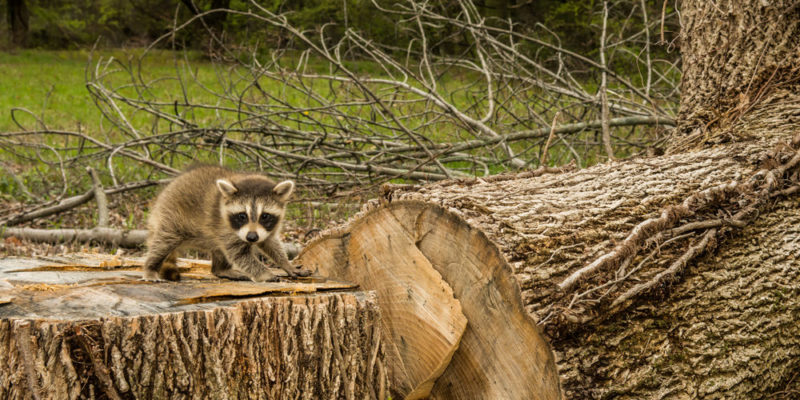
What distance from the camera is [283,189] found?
4531 millimetres

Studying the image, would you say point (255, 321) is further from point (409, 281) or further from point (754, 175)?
point (754, 175)

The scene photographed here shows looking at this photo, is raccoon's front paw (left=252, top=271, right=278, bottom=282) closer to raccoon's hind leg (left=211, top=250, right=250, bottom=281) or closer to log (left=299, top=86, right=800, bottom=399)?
raccoon's hind leg (left=211, top=250, right=250, bottom=281)

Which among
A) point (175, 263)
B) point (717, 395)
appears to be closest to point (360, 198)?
point (175, 263)

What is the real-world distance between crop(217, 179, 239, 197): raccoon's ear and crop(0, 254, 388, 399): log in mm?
688

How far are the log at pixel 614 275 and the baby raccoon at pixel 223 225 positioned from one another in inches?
25.4

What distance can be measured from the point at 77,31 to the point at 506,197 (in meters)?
37.8

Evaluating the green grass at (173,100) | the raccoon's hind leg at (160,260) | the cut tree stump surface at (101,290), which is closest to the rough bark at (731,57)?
the green grass at (173,100)

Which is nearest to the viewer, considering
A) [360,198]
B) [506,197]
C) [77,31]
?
[506,197]

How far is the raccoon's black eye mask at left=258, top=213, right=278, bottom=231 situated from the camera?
4.38 meters

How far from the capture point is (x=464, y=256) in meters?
3.29

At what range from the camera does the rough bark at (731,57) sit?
5.12 m

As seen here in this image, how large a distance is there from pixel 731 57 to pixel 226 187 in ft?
13.1

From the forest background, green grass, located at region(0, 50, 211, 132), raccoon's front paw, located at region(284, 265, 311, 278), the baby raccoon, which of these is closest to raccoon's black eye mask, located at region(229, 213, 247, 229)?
the baby raccoon

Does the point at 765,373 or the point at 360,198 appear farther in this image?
the point at 360,198
